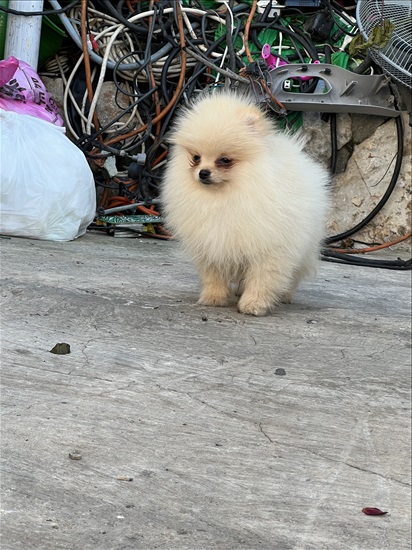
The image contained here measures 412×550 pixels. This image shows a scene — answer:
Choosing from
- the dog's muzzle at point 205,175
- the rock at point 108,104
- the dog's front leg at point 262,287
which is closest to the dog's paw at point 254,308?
the dog's front leg at point 262,287

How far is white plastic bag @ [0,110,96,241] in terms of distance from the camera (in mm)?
4449

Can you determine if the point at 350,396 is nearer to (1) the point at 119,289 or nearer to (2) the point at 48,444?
(2) the point at 48,444

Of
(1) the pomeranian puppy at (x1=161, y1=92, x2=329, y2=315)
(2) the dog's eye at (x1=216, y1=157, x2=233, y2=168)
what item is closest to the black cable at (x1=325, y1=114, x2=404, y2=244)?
(1) the pomeranian puppy at (x1=161, y1=92, x2=329, y2=315)

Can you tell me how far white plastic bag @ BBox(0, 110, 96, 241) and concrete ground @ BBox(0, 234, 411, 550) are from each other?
0.92m

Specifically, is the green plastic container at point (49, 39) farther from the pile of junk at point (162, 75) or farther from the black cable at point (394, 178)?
the black cable at point (394, 178)

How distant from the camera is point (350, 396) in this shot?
2.59 meters

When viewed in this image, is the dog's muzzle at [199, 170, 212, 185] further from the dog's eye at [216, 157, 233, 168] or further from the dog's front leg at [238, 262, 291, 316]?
the dog's front leg at [238, 262, 291, 316]

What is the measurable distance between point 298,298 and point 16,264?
4.11ft

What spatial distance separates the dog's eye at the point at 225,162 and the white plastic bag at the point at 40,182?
1.50 metres

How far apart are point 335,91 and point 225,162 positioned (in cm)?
216

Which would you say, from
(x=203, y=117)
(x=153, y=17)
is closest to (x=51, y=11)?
(x=153, y=17)

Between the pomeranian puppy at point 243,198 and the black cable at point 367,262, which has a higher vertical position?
the pomeranian puppy at point 243,198

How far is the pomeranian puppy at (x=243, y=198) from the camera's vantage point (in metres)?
3.28

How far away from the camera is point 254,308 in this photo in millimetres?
3395
